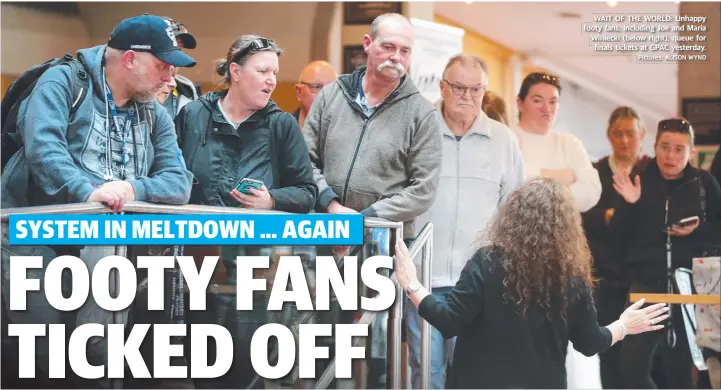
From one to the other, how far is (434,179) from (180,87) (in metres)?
1.07

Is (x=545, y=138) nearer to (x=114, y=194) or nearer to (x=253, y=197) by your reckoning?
(x=253, y=197)

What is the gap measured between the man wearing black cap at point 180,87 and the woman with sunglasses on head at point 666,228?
1.83 metres

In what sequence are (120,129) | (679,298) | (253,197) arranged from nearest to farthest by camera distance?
(120,129), (253,197), (679,298)

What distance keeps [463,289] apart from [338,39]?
124 cm

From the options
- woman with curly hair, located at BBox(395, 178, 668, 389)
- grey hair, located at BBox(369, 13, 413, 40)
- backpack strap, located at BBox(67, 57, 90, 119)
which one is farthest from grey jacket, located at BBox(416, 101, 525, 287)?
backpack strap, located at BBox(67, 57, 90, 119)

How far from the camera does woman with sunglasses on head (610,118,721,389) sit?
5391 millimetres

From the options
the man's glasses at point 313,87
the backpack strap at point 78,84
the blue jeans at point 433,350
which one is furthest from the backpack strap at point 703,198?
the backpack strap at point 78,84

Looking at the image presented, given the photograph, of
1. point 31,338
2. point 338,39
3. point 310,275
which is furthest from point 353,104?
point 31,338

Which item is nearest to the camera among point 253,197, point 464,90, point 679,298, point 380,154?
point 253,197

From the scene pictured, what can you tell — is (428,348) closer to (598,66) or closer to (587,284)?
(587,284)

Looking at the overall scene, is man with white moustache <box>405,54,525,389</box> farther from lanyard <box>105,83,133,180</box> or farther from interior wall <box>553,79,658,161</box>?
lanyard <box>105,83,133,180</box>

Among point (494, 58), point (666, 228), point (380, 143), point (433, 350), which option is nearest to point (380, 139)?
point (380, 143)

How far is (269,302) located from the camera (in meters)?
4.86

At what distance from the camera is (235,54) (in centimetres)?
502
